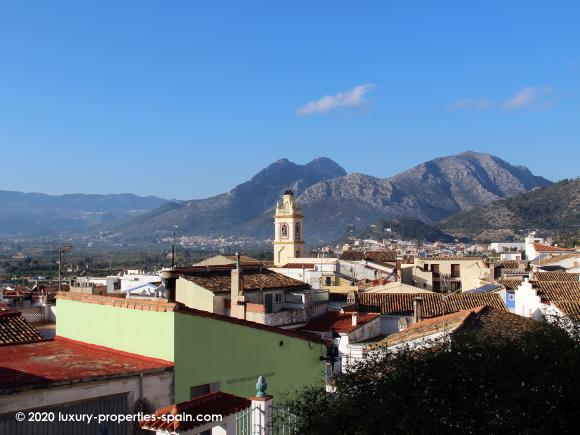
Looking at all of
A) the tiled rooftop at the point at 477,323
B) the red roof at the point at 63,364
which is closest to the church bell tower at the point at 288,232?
the tiled rooftop at the point at 477,323

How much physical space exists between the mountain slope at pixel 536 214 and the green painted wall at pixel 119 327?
503 feet

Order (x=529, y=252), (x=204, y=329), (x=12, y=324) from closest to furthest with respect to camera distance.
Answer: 1. (x=204, y=329)
2. (x=12, y=324)
3. (x=529, y=252)

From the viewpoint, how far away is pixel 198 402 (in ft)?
25.8

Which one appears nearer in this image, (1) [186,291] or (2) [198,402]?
(2) [198,402]

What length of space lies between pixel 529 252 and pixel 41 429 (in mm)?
72291

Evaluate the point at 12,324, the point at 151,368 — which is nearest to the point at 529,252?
the point at 12,324

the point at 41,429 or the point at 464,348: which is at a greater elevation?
the point at 464,348

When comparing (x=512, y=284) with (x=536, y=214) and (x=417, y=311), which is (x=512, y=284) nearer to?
(x=417, y=311)

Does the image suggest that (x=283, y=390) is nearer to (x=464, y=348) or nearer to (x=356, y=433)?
(x=464, y=348)

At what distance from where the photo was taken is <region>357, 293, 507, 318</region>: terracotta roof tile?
31.1m

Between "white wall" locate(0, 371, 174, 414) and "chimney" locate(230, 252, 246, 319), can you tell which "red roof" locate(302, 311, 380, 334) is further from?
"white wall" locate(0, 371, 174, 414)

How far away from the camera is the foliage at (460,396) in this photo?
7.20 meters

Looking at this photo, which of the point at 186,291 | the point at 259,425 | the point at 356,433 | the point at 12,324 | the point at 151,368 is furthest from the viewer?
the point at 186,291

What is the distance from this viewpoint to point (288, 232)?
69875 millimetres
